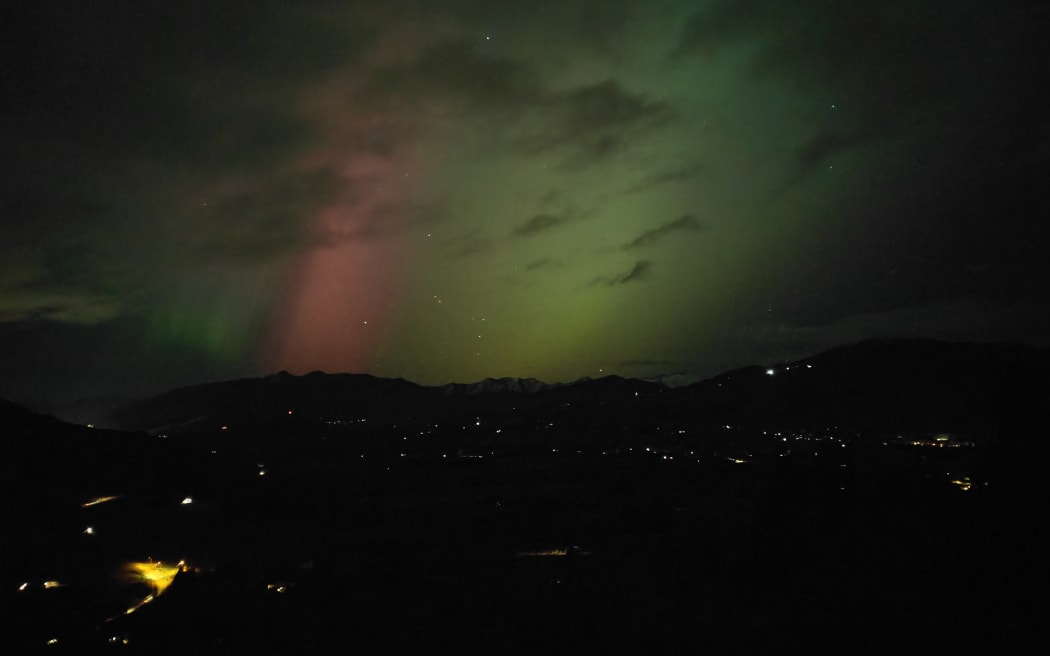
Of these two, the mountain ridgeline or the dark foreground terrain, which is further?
the mountain ridgeline

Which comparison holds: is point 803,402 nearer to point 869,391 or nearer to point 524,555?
point 869,391

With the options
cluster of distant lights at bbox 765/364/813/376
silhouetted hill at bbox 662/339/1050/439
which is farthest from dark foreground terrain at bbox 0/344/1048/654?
cluster of distant lights at bbox 765/364/813/376

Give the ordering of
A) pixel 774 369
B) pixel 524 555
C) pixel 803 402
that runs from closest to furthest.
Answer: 1. pixel 524 555
2. pixel 803 402
3. pixel 774 369

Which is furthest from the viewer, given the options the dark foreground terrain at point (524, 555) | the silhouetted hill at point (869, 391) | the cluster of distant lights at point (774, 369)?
the cluster of distant lights at point (774, 369)

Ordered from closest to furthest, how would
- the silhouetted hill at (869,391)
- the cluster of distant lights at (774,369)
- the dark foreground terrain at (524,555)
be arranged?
the dark foreground terrain at (524,555) → the silhouetted hill at (869,391) → the cluster of distant lights at (774,369)

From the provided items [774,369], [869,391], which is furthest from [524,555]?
[774,369]

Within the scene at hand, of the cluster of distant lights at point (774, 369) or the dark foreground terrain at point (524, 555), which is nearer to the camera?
the dark foreground terrain at point (524, 555)

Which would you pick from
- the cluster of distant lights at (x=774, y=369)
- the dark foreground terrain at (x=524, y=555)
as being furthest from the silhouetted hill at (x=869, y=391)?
the dark foreground terrain at (x=524, y=555)

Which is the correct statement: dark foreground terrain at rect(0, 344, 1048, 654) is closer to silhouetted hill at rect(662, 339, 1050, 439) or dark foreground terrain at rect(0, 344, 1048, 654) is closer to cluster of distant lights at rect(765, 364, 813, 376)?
silhouetted hill at rect(662, 339, 1050, 439)

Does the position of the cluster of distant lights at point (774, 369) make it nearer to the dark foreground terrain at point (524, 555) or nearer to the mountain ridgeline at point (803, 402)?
the mountain ridgeline at point (803, 402)

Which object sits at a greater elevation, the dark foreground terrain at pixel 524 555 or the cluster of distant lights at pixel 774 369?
the cluster of distant lights at pixel 774 369
